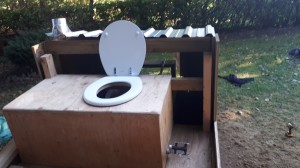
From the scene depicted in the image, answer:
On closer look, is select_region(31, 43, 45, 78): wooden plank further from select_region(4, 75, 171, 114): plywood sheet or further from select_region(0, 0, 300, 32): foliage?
select_region(0, 0, 300, 32): foliage

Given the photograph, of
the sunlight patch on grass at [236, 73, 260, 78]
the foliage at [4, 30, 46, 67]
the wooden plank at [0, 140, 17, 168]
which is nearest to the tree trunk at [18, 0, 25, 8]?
the foliage at [4, 30, 46, 67]

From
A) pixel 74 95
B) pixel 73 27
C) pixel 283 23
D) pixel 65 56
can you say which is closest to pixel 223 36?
pixel 283 23

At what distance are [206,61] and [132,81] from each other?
21.0 inches

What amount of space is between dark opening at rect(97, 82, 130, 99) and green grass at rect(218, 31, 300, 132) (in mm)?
1148

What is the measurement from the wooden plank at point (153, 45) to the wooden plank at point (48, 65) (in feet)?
0.28

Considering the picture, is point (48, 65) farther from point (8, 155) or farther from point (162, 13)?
point (162, 13)

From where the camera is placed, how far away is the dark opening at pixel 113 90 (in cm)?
196

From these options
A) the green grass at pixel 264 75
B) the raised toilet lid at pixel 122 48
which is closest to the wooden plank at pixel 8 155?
the raised toilet lid at pixel 122 48

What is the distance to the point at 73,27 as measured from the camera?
5.09m

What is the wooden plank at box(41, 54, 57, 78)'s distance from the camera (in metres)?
2.07

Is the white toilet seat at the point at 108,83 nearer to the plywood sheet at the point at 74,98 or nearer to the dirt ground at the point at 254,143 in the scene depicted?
the plywood sheet at the point at 74,98

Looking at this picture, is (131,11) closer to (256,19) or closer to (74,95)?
(256,19)

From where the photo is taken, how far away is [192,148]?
1918 mm

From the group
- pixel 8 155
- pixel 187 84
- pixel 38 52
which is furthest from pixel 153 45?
pixel 8 155
